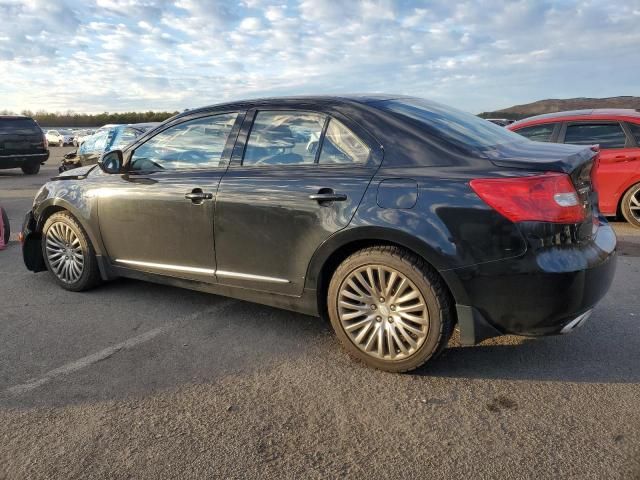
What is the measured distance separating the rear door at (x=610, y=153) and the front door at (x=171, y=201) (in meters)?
5.63

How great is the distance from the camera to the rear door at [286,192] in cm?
329

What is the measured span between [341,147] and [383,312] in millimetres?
1042

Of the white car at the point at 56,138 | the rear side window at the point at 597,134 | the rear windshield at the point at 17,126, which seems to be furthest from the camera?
the white car at the point at 56,138

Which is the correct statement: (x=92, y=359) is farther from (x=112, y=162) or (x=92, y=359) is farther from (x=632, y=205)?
(x=632, y=205)

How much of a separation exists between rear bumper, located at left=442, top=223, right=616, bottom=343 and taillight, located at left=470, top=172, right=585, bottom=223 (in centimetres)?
18

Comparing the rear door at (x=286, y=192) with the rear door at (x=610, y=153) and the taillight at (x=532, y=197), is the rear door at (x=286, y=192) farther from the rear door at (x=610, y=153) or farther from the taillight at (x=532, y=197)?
the rear door at (x=610, y=153)

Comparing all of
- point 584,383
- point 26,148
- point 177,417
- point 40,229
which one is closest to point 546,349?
point 584,383

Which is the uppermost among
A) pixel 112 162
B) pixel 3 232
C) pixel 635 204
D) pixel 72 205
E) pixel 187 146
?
pixel 187 146

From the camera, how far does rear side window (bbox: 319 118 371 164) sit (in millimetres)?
3309

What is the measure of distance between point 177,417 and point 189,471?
1.55 feet

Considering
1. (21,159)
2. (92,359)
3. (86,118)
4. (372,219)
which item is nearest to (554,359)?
(372,219)

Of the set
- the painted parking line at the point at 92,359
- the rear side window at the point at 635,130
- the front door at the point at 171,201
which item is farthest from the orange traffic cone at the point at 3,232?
the rear side window at the point at 635,130

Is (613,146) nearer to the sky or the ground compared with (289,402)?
nearer to the sky

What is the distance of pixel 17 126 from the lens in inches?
642
